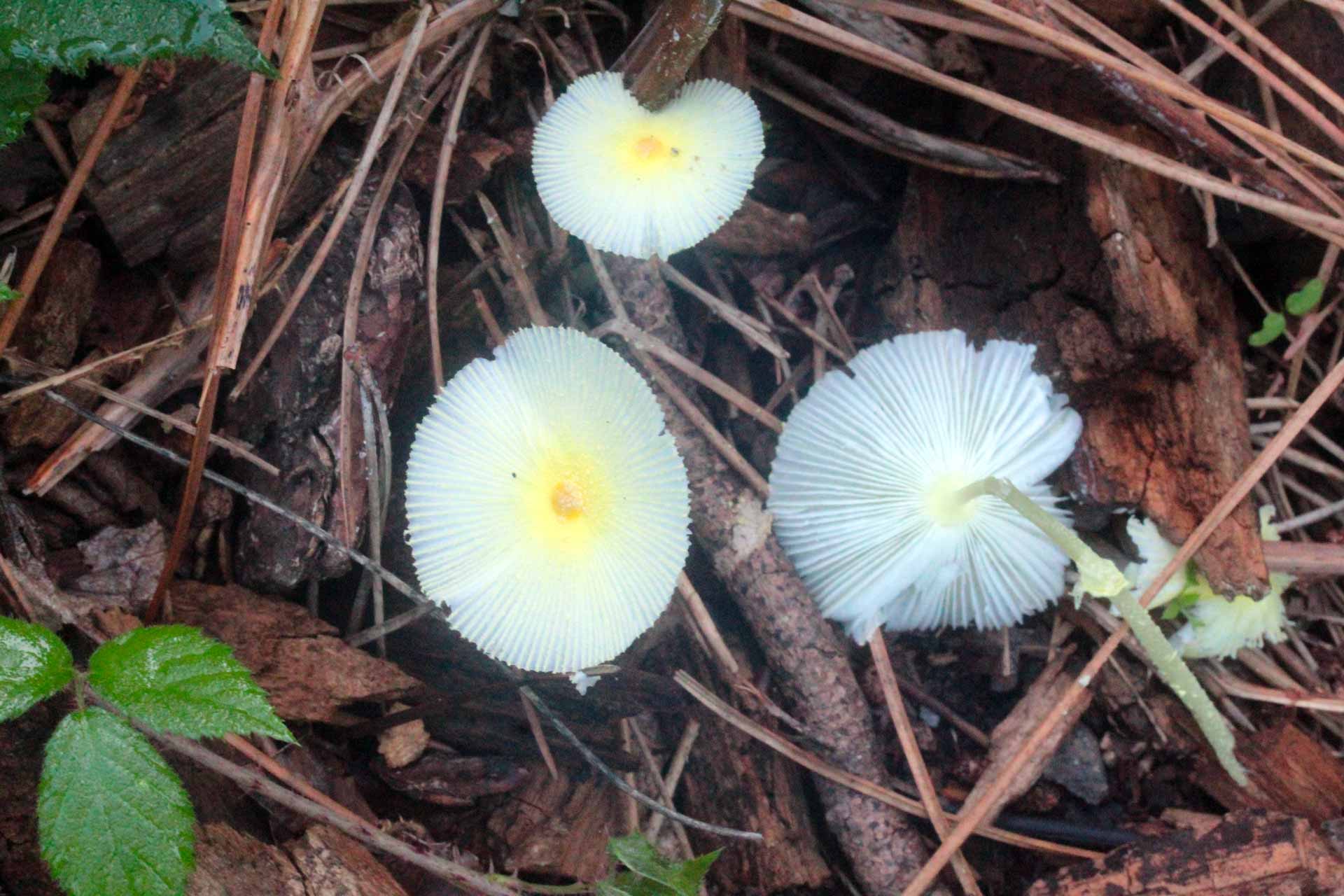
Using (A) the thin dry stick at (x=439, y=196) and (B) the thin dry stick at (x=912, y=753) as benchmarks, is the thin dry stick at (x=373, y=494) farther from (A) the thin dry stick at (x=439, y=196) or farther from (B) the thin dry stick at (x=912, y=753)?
(B) the thin dry stick at (x=912, y=753)

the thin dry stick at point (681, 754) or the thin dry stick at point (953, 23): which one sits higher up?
the thin dry stick at point (953, 23)

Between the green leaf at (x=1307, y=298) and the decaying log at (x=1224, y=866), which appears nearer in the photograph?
the decaying log at (x=1224, y=866)

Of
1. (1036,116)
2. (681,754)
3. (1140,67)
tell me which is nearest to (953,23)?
(1036,116)

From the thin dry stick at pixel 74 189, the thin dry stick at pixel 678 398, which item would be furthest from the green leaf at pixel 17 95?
the thin dry stick at pixel 678 398

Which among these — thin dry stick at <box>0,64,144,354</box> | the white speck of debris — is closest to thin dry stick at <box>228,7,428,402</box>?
thin dry stick at <box>0,64,144,354</box>

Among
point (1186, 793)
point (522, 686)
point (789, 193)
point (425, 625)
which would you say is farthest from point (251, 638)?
point (1186, 793)
